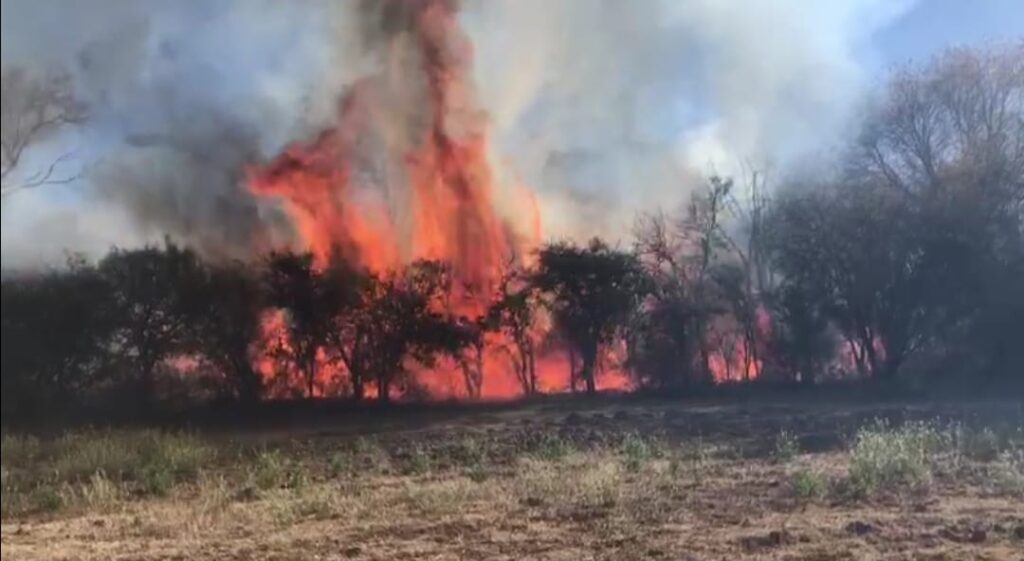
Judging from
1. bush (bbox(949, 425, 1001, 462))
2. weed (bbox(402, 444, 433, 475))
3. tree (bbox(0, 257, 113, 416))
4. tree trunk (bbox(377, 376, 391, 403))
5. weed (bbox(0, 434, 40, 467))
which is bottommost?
bush (bbox(949, 425, 1001, 462))

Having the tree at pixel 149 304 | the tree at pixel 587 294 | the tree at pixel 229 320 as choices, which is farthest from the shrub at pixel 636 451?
the tree at pixel 149 304

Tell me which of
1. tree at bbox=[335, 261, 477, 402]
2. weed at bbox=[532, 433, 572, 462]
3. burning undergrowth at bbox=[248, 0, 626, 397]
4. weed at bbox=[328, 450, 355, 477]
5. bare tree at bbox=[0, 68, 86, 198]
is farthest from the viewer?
weed at bbox=[532, 433, 572, 462]

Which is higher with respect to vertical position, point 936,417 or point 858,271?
point 858,271

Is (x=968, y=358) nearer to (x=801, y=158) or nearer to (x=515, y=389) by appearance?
(x=801, y=158)

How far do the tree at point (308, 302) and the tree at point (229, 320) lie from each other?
78 millimetres

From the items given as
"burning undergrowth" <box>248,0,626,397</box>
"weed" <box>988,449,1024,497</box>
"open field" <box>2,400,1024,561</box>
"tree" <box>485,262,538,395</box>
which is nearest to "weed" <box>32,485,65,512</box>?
"open field" <box>2,400,1024,561</box>

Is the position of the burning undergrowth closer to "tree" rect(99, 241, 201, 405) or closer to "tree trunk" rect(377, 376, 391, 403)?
"tree trunk" rect(377, 376, 391, 403)

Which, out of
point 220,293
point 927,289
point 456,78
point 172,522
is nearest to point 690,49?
point 456,78

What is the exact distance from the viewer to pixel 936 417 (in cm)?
412

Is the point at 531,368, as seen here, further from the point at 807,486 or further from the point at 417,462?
the point at 807,486

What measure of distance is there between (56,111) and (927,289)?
133 inches

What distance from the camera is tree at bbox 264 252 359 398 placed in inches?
113

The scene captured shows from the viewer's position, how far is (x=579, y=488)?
4004mm

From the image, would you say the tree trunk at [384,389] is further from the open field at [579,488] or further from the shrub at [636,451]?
the shrub at [636,451]
